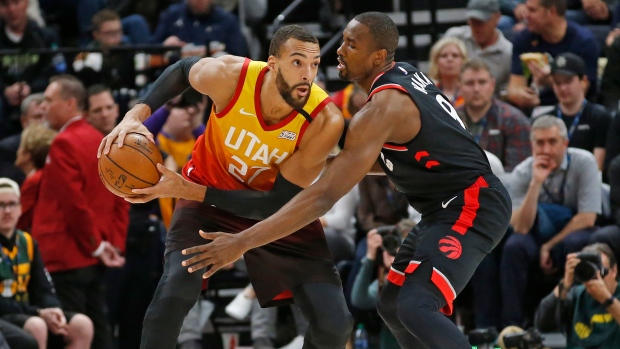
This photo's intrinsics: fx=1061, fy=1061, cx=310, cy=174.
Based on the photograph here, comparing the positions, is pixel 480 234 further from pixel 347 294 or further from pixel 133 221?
pixel 133 221

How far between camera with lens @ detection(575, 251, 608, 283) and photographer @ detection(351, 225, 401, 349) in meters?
1.41

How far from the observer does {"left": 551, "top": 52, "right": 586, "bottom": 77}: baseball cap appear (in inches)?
348

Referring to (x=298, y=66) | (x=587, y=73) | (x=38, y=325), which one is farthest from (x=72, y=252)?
(x=587, y=73)

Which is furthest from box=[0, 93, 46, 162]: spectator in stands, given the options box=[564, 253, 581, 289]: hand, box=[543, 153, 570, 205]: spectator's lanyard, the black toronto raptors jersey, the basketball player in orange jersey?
the black toronto raptors jersey

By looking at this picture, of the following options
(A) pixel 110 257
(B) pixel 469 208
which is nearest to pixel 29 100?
(A) pixel 110 257

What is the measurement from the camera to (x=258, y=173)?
584 centimetres

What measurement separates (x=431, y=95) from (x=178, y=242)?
5.16 feet

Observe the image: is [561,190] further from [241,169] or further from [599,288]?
[241,169]

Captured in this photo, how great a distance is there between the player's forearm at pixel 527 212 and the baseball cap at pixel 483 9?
2.22 metres

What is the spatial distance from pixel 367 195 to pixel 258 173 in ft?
10.7

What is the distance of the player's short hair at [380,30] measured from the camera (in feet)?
17.9

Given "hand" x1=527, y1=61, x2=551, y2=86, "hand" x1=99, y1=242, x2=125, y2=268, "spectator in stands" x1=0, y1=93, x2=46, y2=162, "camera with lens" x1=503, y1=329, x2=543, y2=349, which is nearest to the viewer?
"camera with lens" x1=503, y1=329, x2=543, y2=349

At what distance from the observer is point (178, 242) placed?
5.75 metres

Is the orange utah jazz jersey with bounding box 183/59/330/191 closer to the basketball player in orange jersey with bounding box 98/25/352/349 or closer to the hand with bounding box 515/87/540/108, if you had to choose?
the basketball player in orange jersey with bounding box 98/25/352/349
